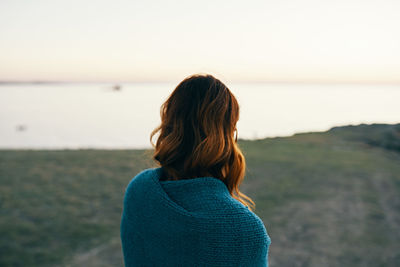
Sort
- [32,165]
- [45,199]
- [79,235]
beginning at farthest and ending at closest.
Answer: [32,165], [45,199], [79,235]

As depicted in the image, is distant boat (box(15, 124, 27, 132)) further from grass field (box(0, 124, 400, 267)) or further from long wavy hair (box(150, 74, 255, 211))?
long wavy hair (box(150, 74, 255, 211))

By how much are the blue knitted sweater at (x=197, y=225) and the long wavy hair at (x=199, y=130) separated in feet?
0.25

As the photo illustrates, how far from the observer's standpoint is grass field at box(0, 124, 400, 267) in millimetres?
3768

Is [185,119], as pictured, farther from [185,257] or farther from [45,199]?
[45,199]

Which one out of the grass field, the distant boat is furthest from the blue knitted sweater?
the distant boat

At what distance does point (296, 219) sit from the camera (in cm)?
487

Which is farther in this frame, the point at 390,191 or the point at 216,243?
the point at 390,191

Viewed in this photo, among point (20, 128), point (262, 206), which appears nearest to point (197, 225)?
point (262, 206)

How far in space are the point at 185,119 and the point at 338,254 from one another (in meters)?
3.52

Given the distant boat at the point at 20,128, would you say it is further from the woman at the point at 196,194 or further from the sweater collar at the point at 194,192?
the sweater collar at the point at 194,192

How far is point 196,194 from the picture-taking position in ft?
4.16

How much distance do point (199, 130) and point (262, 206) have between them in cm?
445

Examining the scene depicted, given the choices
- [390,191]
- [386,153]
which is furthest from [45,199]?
[386,153]

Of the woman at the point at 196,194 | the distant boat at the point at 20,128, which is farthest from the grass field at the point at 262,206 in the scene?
the distant boat at the point at 20,128
